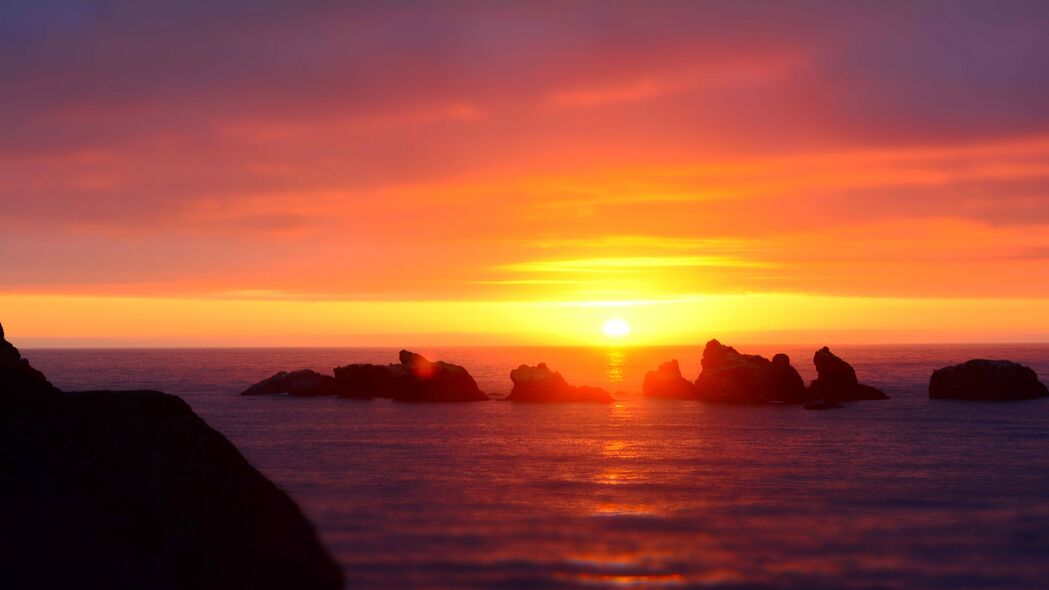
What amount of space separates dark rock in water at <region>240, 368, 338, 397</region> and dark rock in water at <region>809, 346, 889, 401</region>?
209ft

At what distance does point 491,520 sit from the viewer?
27266 mm

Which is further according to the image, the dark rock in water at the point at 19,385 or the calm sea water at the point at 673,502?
the calm sea water at the point at 673,502

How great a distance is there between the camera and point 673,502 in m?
31.3

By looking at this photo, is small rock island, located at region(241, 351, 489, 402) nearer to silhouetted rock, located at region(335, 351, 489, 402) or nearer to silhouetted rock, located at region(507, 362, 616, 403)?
silhouetted rock, located at region(335, 351, 489, 402)

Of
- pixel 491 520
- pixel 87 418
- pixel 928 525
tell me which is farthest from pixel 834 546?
pixel 87 418

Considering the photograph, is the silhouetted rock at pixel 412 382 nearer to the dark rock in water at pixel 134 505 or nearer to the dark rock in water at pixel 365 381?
the dark rock in water at pixel 365 381

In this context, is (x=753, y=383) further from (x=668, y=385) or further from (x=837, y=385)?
(x=668, y=385)

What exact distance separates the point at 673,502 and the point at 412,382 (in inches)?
3249

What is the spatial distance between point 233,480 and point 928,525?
20.2 metres

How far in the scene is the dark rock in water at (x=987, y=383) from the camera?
103500mm

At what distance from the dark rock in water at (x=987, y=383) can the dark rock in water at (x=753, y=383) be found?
56.3ft

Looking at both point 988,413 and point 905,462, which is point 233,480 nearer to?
point 905,462

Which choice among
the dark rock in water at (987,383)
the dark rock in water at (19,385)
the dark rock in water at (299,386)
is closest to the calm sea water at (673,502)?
the dark rock in water at (19,385)

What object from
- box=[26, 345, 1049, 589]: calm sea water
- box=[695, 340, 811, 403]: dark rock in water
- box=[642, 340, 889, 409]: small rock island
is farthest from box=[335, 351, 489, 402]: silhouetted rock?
box=[26, 345, 1049, 589]: calm sea water
